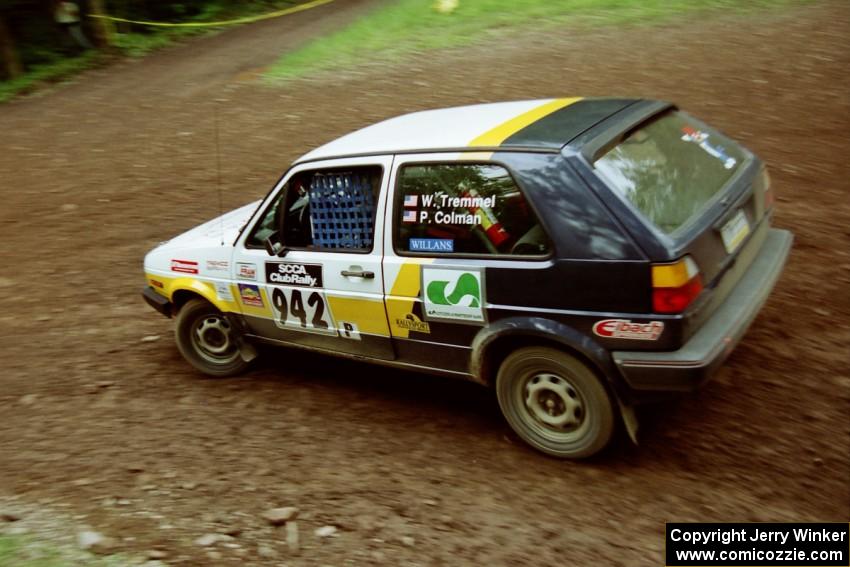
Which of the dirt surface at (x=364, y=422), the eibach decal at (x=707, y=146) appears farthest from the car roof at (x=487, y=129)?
the dirt surface at (x=364, y=422)

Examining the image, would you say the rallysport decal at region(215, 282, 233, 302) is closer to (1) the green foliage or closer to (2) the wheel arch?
(2) the wheel arch

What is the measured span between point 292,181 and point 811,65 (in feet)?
26.1

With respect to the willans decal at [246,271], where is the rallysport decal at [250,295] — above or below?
below

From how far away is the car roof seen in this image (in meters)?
4.03

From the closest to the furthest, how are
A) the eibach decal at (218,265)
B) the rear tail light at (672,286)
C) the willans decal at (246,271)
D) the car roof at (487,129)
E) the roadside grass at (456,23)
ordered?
the rear tail light at (672,286)
the car roof at (487,129)
the willans decal at (246,271)
the eibach decal at (218,265)
the roadside grass at (456,23)

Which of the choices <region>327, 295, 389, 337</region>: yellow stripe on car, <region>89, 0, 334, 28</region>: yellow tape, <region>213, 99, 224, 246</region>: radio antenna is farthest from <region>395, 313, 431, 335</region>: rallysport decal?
<region>89, 0, 334, 28</region>: yellow tape

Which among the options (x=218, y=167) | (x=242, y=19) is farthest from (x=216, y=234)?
(x=242, y=19)

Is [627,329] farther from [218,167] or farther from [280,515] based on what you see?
[218,167]

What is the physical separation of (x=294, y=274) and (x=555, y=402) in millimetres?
1814

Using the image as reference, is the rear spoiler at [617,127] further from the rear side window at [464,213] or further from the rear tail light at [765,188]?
the rear tail light at [765,188]

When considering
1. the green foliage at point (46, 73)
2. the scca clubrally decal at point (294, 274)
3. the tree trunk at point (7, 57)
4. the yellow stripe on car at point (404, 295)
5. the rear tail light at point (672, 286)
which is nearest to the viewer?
the rear tail light at point (672, 286)

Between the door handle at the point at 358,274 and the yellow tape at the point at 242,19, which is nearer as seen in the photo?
the door handle at the point at 358,274

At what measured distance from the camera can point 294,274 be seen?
4.80 meters

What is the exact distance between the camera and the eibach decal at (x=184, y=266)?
5.34 m
